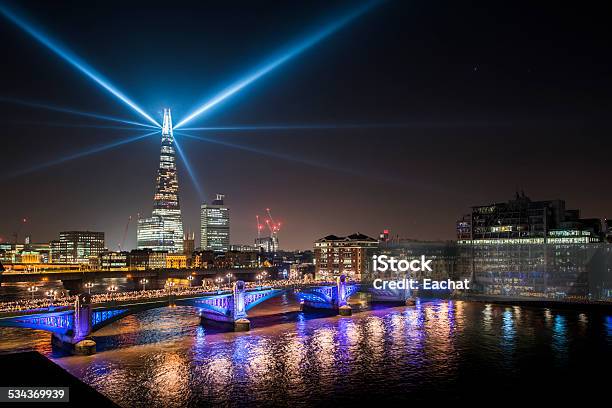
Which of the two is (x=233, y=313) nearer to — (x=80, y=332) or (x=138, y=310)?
(x=138, y=310)

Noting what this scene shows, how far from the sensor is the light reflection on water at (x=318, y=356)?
153 feet

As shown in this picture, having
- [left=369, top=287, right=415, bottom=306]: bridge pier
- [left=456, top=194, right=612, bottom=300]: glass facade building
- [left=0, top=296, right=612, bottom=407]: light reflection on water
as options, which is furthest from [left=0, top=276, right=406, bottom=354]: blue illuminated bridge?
[left=456, top=194, right=612, bottom=300]: glass facade building

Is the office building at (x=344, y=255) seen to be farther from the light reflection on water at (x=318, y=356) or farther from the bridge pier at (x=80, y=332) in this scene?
the bridge pier at (x=80, y=332)

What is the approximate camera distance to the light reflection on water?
46.7 m

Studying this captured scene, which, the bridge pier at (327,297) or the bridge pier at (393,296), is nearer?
the bridge pier at (327,297)

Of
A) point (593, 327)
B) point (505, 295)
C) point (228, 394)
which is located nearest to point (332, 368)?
point (228, 394)

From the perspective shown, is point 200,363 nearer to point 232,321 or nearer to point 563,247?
point 232,321

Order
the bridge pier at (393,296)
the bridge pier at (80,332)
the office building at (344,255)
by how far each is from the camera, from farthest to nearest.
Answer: the office building at (344,255) → the bridge pier at (393,296) → the bridge pier at (80,332)

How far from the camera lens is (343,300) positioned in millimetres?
106375

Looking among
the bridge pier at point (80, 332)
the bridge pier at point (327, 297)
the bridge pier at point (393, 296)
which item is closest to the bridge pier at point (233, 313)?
the bridge pier at point (327, 297)

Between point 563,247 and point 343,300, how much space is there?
62.2 metres

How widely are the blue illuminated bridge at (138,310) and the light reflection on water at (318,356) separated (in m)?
2.65

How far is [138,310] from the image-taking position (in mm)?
69875

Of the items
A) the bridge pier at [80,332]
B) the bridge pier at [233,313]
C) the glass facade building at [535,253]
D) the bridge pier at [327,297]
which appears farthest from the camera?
the glass facade building at [535,253]
